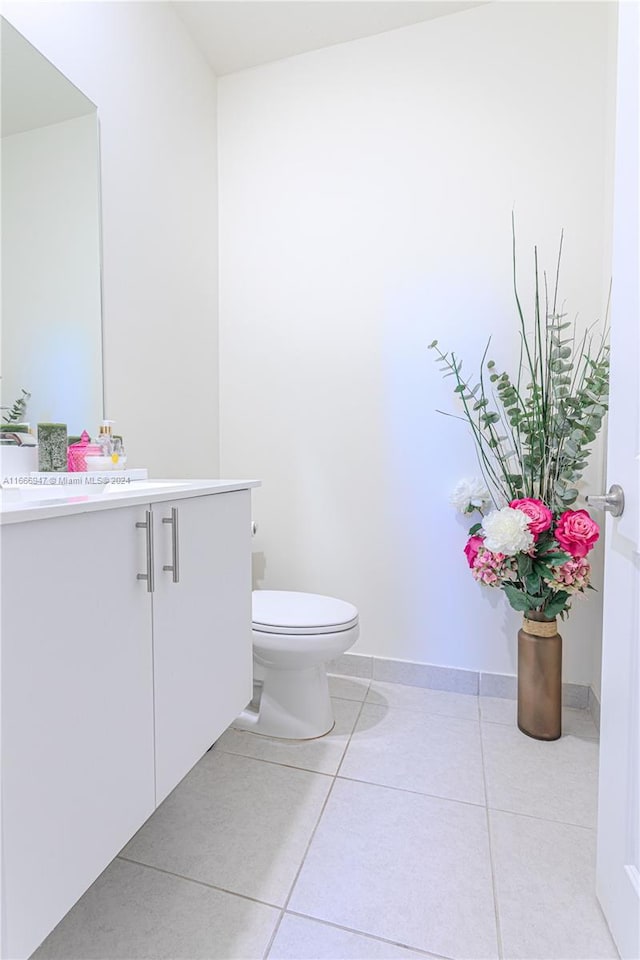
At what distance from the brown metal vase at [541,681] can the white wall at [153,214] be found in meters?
1.43

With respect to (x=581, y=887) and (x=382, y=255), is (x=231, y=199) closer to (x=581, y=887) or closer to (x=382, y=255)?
(x=382, y=255)

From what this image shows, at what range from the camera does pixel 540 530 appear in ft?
4.82

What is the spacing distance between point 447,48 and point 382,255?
79 cm

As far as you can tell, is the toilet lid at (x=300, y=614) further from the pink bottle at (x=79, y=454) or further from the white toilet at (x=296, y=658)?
the pink bottle at (x=79, y=454)

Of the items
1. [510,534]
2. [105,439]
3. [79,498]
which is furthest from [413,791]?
[105,439]

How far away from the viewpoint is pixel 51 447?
4.20 ft

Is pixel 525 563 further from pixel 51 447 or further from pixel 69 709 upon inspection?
pixel 51 447

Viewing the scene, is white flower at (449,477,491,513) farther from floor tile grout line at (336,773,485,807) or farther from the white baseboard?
floor tile grout line at (336,773,485,807)

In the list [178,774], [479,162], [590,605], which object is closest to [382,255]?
[479,162]

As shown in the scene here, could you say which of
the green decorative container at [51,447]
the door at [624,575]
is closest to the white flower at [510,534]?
the door at [624,575]

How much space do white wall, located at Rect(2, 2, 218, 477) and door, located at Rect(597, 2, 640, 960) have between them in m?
1.37

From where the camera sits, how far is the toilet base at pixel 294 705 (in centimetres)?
156

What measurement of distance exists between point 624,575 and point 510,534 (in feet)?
1.92

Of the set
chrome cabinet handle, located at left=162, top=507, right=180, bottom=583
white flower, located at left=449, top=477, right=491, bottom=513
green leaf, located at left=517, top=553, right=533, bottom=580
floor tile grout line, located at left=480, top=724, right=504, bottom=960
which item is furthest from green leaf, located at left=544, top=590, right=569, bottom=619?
chrome cabinet handle, located at left=162, top=507, right=180, bottom=583
